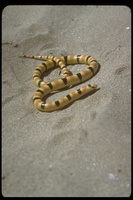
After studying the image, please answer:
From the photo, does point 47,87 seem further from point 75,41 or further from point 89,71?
point 75,41

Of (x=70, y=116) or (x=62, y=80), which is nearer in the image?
(x=70, y=116)

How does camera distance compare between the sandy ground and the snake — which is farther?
the snake

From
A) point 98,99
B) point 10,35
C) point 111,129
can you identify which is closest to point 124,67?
point 98,99

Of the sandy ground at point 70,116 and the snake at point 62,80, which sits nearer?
the sandy ground at point 70,116
